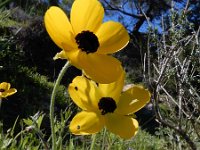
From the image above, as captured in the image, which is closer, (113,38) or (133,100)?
(113,38)

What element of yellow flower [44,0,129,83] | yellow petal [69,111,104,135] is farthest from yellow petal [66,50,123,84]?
yellow petal [69,111,104,135]

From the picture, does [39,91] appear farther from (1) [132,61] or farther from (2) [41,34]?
(1) [132,61]

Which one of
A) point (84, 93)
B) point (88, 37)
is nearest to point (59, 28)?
point (88, 37)

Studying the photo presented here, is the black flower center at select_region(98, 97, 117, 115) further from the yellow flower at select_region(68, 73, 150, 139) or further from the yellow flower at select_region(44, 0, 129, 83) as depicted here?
the yellow flower at select_region(44, 0, 129, 83)

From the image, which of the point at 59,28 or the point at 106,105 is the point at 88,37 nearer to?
the point at 59,28

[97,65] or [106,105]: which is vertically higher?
[97,65]

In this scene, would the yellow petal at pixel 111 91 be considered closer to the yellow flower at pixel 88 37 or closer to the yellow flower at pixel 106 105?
the yellow flower at pixel 106 105
